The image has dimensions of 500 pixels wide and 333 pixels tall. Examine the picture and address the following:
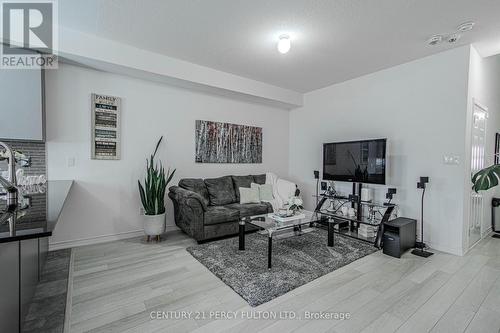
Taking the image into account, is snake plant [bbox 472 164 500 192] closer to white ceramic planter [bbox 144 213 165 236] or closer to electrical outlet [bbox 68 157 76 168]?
white ceramic planter [bbox 144 213 165 236]

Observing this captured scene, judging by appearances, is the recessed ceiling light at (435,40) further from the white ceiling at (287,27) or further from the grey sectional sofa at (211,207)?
the grey sectional sofa at (211,207)

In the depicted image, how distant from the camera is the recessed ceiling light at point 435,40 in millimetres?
2715

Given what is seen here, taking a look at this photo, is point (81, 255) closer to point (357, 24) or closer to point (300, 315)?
point (300, 315)

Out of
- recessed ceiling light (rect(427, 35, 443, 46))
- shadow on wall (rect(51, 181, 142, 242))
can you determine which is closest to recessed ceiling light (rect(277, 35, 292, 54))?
recessed ceiling light (rect(427, 35, 443, 46))

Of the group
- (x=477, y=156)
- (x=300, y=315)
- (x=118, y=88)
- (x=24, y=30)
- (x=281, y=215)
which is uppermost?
(x=24, y=30)

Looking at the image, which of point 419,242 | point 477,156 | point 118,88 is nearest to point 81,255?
point 118,88

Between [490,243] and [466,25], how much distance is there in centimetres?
302

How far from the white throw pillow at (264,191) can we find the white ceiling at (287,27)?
2055mm

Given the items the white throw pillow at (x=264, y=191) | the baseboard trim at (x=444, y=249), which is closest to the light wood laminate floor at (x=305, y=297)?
the baseboard trim at (x=444, y=249)

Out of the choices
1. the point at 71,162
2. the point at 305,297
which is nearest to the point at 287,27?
the point at 305,297

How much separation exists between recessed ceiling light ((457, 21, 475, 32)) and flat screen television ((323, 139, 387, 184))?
1409 mm

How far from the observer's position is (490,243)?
342 centimetres

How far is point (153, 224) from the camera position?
10.6 ft

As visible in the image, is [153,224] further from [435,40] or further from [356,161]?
[435,40]
